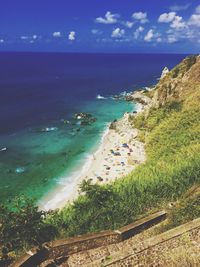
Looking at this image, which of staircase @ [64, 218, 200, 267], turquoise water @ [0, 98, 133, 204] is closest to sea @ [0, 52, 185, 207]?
turquoise water @ [0, 98, 133, 204]

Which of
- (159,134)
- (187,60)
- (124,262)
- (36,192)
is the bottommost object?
(36,192)

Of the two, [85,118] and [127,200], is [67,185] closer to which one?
[127,200]

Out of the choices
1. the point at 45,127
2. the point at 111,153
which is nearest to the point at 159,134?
the point at 111,153

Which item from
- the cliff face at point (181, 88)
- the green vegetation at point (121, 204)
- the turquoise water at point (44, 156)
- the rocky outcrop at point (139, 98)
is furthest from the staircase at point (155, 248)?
the rocky outcrop at point (139, 98)

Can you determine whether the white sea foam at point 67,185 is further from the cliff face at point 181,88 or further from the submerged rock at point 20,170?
the cliff face at point 181,88

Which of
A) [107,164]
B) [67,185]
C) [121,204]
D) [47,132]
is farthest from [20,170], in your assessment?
[121,204]

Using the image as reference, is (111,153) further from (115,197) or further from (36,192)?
(115,197)

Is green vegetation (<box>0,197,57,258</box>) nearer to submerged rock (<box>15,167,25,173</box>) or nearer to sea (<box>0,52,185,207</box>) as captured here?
sea (<box>0,52,185,207</box>)
